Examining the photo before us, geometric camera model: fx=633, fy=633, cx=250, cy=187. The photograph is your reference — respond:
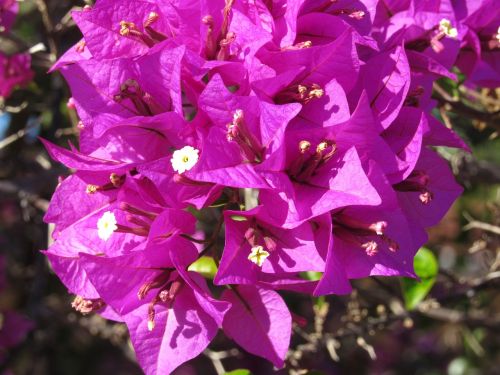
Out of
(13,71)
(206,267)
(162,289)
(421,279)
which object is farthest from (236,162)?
(13,71)

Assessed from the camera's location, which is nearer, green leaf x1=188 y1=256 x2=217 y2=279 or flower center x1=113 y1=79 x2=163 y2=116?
flower center x1=113 y1=79 x2=163 y2=116

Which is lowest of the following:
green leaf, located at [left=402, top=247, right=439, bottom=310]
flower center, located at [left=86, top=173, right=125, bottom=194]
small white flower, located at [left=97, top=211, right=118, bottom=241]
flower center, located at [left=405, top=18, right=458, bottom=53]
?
green leaf, located at [left=402, top=247, right=439, bottom=310]

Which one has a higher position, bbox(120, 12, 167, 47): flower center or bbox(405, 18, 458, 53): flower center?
bbox(120, 12, 167, 47): flower center

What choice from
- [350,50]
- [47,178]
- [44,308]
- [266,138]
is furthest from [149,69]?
[44,308]

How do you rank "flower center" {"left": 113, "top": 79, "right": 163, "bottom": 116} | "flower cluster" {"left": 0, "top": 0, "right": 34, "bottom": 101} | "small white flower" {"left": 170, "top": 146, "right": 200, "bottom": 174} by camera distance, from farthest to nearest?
"flower cluster" {"left": 0, "top": 0, "right": 34, "bottom": 101} → "flower center" {"left": 113, "top": 79, "right": 163, "bottom": 116} → "small white flower" {"left": 170, "top": 146, "right": 200, "bottom": 174}

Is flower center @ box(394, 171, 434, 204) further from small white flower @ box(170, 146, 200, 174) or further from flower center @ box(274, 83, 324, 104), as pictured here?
small white flower @ box(170, 146, 200, 174)

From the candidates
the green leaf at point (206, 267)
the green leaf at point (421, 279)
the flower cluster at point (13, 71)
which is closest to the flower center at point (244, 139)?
the green leaf at point (206, 267)

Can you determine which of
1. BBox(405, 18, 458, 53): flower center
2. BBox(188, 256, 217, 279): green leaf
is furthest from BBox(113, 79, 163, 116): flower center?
BBox(405, 18, 458, 53): flower center

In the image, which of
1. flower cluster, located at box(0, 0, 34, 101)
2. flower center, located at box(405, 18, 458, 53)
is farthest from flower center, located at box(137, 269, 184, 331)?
flower cluster, located at box(0, 0, 34, 101)

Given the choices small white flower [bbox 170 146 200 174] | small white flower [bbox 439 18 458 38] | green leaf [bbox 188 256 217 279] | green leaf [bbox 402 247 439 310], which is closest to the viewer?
small white flower [bbox 170 146 200 174]
